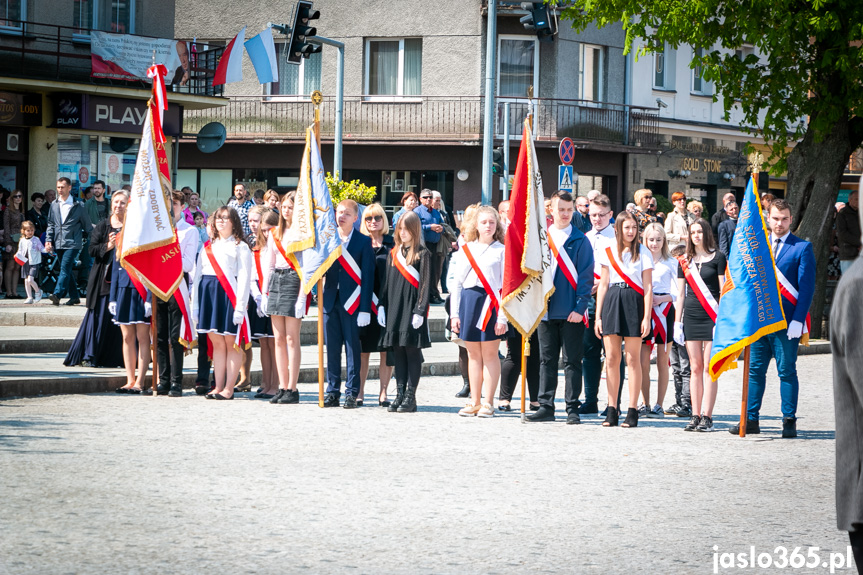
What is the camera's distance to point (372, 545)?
618 cm

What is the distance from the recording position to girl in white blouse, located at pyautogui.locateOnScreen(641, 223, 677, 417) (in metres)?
11.8

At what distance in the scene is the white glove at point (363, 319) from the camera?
11.9 m

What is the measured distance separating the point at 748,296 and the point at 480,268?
251cm

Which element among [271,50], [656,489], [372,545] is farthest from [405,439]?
[271,50]

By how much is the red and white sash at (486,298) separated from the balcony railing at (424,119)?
22903 mm

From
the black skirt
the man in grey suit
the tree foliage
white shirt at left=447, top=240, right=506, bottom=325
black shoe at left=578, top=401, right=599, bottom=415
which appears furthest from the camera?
the tree foliage

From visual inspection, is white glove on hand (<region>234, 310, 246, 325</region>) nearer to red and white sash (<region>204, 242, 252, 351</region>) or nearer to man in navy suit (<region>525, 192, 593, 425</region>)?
red and white sash (<region>204, 242, 252, 351</region>)

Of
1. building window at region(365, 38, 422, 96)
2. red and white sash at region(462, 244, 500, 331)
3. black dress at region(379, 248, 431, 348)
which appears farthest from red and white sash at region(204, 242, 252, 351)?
building window at region(365, 38, 422, 96)

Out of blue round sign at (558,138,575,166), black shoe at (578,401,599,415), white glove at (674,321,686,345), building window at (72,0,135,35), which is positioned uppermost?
building window at (72,0,135,35)

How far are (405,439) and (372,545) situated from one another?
3.60m

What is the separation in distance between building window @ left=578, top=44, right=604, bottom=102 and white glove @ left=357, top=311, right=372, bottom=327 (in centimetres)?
2474

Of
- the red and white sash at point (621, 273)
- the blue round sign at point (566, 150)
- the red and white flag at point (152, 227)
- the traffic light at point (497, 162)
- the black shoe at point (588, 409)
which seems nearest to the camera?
the red and white sash at point (621, 273)

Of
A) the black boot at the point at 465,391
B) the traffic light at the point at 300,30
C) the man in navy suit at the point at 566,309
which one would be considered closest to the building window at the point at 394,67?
→ the traffic light at the point at 300,30

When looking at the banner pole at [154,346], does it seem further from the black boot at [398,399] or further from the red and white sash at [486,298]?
the red and white sash at [486,298]
